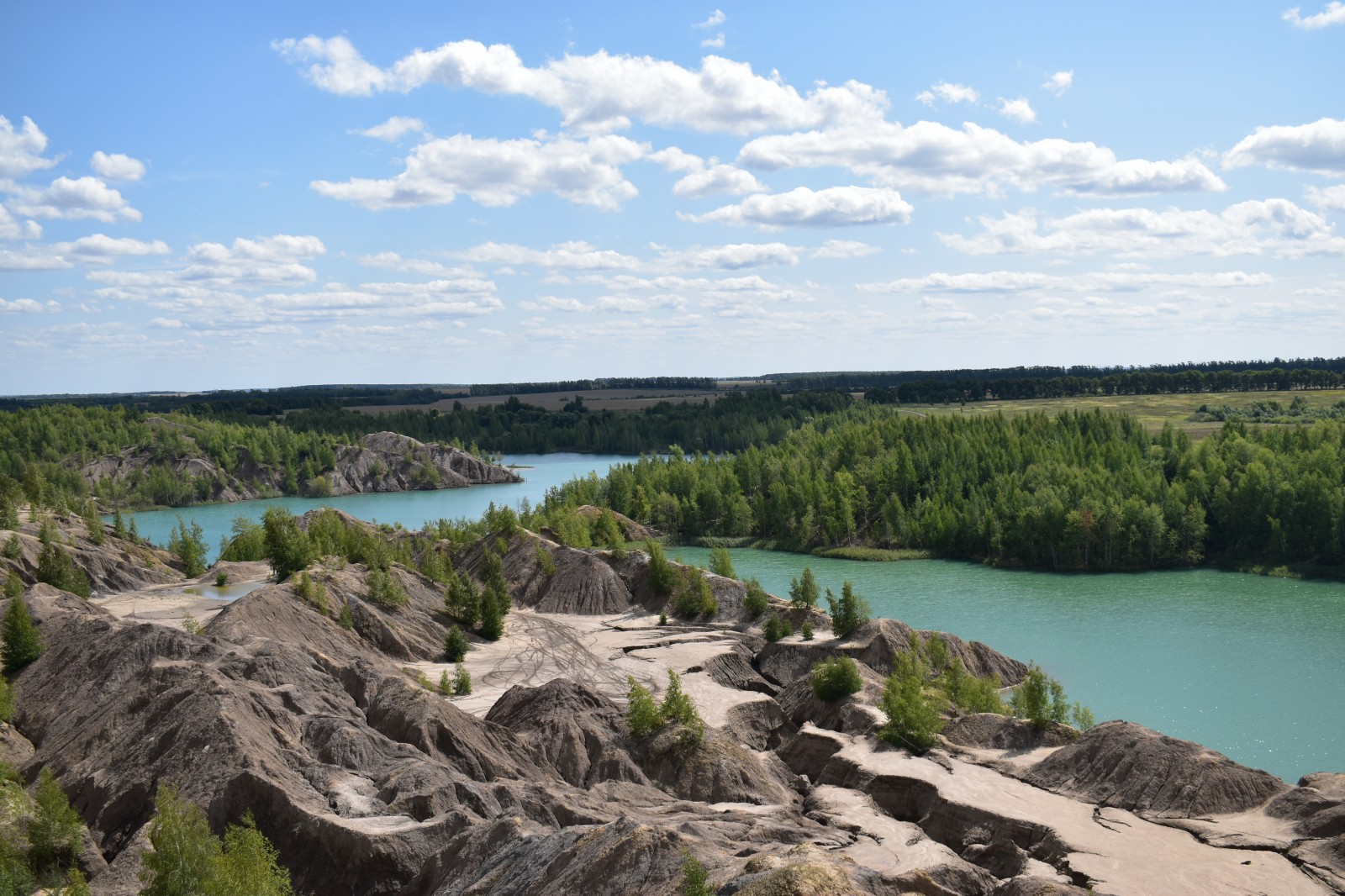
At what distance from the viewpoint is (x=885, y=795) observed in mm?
43688

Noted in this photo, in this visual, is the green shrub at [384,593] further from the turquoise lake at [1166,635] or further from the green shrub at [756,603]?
the turquoise lake at [1166,635]

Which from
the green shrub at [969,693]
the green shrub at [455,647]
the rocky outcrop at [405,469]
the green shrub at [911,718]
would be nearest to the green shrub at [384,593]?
the green shrub at [455,647]

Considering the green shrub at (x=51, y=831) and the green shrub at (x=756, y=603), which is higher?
the green shrub at (x=51, y=831)

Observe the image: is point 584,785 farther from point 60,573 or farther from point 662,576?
point 60,573

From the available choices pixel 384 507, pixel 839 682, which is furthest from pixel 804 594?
pixel 384 507

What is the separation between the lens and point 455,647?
62.8m

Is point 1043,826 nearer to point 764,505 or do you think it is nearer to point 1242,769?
point 1242,769

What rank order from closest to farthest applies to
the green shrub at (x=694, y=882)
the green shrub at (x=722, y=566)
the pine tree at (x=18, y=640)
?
the green shrub at (x=694, y=882), the pine tree at (x=18, y=640), the green shrub at (x=722, y=566)

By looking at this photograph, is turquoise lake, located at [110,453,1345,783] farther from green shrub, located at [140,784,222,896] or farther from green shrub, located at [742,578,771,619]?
green shrub, located at [140,784,222,896]

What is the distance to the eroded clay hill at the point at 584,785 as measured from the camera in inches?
1231

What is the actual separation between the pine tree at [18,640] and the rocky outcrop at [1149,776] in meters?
39.3

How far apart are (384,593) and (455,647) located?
20.2ft

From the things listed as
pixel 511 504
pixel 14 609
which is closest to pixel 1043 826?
pixel 14 609

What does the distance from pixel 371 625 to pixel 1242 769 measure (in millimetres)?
41518
